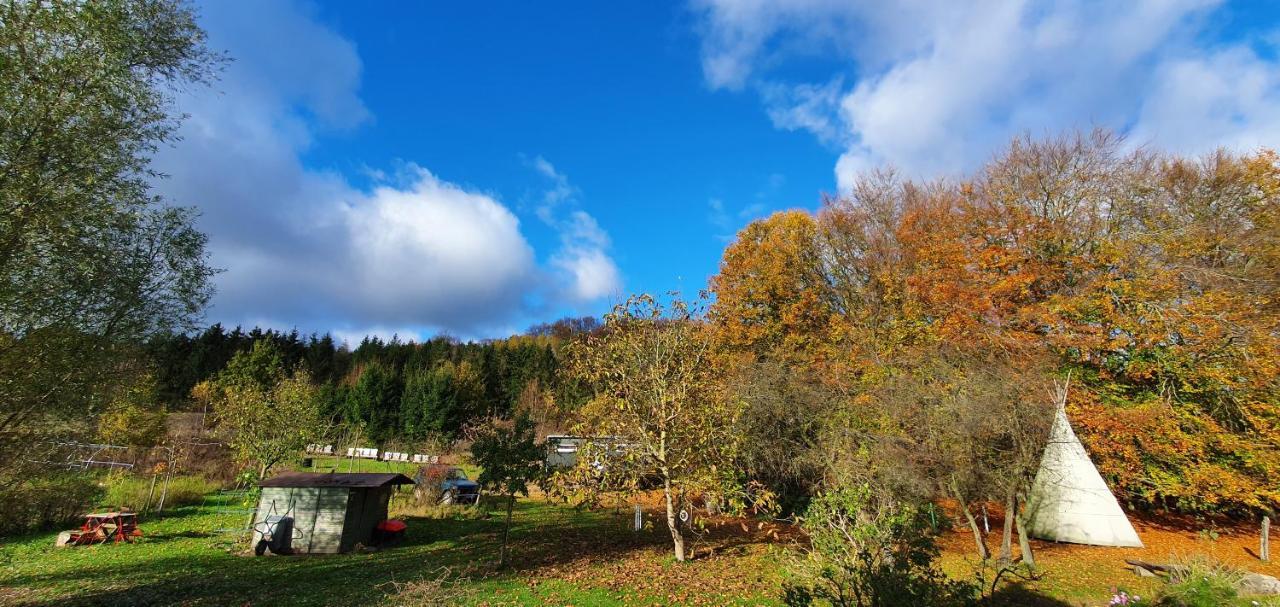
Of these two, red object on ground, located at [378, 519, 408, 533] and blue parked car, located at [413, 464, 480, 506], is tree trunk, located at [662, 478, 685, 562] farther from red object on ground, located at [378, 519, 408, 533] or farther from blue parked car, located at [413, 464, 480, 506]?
blue parked car, located at [413, 464, 480, 506]

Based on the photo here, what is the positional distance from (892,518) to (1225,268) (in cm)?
2173

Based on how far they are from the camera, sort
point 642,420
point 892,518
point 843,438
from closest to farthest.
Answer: point 892,518
point 642,420
point 843,438

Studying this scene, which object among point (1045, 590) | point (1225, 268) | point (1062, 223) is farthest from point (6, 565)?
point (1225, 268)

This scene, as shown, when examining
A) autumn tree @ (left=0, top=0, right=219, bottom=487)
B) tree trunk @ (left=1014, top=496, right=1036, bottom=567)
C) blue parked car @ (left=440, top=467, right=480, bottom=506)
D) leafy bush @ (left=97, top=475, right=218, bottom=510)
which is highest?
autumn tree @ (left=0, top=0, right=219, bottom=487)

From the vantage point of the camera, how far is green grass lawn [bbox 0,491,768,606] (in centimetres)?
1029

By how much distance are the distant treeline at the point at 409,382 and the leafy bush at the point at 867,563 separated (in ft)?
124

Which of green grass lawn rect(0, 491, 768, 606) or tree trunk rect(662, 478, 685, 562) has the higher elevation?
tree trunk rect(662, 478, 685, 562)

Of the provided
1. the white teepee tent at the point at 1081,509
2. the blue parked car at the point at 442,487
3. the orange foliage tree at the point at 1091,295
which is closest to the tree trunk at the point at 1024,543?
the white teepee tent at the point at 1081,509

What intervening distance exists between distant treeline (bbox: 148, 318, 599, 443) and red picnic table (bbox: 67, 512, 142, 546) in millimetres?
25133

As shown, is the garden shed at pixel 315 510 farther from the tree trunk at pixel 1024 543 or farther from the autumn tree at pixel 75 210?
the tree trunk at pixel 1024 543

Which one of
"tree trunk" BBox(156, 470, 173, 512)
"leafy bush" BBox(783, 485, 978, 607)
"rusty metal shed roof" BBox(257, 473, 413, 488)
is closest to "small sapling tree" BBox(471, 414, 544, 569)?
"rusty metal shed roof" BBox(257, 473, 413, 488)

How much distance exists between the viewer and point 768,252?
2725 centimetres

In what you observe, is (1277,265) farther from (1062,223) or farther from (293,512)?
(293,512)

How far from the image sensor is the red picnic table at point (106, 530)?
16031mm
